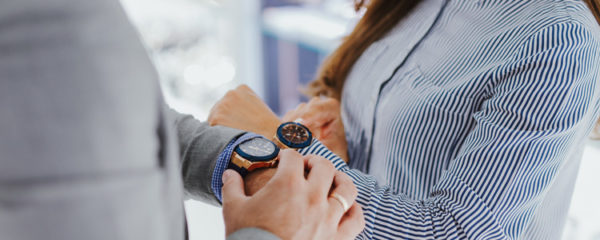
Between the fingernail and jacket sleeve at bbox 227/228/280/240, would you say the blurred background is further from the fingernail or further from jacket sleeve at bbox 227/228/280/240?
jacket sleeve at bbox 227/228/280/240

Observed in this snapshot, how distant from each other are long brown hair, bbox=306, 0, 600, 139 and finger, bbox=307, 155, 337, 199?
656 mm

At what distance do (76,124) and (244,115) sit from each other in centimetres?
69

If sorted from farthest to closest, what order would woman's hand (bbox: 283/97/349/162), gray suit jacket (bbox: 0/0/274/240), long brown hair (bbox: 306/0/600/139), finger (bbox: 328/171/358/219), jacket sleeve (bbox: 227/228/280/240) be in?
long brown hair (bbox: 306/0/600/139), woman's hand (bbox: 283/97/349/162), finger (bbox: 328/171/358/219), jacket sleeve (bbox: 227/228/280/240), gray suit jacket (bbox: 0/0/274/240)

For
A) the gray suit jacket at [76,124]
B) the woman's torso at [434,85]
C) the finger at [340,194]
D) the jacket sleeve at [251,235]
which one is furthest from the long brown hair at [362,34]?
the gray suit jacket at [76,124]

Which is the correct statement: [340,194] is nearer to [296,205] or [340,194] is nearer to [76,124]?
[296,205]

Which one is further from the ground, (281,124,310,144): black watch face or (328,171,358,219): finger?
(328,171,358,219): finger

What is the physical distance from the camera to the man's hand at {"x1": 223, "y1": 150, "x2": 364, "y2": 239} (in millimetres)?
527

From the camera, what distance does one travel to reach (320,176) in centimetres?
60

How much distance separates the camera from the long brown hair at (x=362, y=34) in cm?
121

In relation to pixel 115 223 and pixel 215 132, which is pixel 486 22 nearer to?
pixel 215 132

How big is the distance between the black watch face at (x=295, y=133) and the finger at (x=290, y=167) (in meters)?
0.24

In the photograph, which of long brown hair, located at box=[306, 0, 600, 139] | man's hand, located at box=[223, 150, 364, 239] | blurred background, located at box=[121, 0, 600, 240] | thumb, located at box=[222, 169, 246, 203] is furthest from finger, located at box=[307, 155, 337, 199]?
blurred background, located at box=[121, 0, 600, 240]

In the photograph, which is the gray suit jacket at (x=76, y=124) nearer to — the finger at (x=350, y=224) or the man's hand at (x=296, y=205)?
the man's hand at (x=296, y=205)

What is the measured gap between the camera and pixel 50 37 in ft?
0.81
